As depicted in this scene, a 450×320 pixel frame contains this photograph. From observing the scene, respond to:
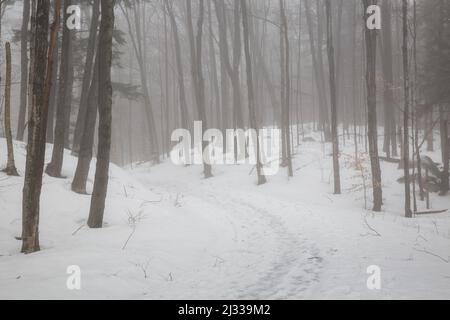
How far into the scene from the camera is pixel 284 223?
11141mm

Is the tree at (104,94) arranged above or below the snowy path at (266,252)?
above

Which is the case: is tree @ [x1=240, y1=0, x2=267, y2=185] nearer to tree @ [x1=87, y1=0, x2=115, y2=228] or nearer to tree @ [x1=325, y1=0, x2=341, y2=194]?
tree @ [x1=325, y1=0, x2=341, y2=194]

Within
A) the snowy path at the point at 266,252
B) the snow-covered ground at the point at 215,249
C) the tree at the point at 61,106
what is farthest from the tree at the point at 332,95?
the tree at the point at 61,106

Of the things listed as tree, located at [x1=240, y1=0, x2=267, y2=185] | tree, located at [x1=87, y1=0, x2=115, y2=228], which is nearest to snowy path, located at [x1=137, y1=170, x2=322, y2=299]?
tree, located at [x1=240, y1=0, x2=267, y2=185]

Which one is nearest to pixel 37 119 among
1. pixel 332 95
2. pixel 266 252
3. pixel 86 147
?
pixel 86 147

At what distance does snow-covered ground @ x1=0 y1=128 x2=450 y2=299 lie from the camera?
18.9 ft

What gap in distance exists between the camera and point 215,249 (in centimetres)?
852

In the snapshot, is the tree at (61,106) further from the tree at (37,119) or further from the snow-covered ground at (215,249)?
the tree at (37,119)

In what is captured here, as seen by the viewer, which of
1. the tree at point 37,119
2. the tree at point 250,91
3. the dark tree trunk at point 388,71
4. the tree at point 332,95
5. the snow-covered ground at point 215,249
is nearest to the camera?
the snow-covered ground at point 215,249

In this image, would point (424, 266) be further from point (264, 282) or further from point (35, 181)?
point (35, 181)

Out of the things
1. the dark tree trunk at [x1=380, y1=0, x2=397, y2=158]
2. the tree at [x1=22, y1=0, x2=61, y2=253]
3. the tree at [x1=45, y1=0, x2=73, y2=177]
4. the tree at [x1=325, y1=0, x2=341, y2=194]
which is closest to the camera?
the tree at [x1=22, y1=0, x2=61, y2=253]

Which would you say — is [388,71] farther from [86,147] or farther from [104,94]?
[104,94]

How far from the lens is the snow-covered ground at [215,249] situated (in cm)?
576

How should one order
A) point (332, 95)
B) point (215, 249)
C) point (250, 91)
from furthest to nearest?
point (250, 91) → point (332, 95) → point (215, 249)
